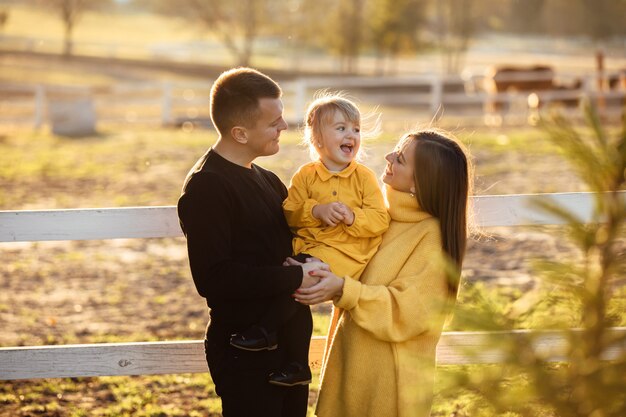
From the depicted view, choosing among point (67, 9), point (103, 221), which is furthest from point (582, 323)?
point (67, 9)

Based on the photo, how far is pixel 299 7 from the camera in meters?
43.0

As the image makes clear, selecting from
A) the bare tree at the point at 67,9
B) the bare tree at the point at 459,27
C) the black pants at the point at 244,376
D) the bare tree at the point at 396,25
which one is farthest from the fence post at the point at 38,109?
the bare tree at the point at 459,27

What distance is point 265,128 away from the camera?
273cm

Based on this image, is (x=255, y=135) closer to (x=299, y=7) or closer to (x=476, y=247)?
(x=476, y=247)

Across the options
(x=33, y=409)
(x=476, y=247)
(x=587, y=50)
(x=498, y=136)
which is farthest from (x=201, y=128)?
(x=587, y=50)

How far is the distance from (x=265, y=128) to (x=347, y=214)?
0.42 meters

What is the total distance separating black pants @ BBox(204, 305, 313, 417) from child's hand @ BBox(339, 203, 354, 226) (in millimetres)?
484

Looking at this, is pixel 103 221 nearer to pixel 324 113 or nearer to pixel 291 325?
pixel 291 325

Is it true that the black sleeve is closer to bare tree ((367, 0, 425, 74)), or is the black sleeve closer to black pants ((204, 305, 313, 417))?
black pants ((204, 305, 313, 417))

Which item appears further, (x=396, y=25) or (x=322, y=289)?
(x=396, y=25)

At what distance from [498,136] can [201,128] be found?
8.16 m

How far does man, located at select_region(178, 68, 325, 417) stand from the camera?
256cm

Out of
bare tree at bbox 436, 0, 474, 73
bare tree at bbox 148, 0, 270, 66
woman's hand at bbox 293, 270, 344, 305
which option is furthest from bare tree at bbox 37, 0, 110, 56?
woman's hand at bbox 293, 270, 344, 305

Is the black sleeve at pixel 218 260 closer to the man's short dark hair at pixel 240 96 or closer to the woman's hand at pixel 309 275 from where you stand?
the woman's hand at pixel 309 275
